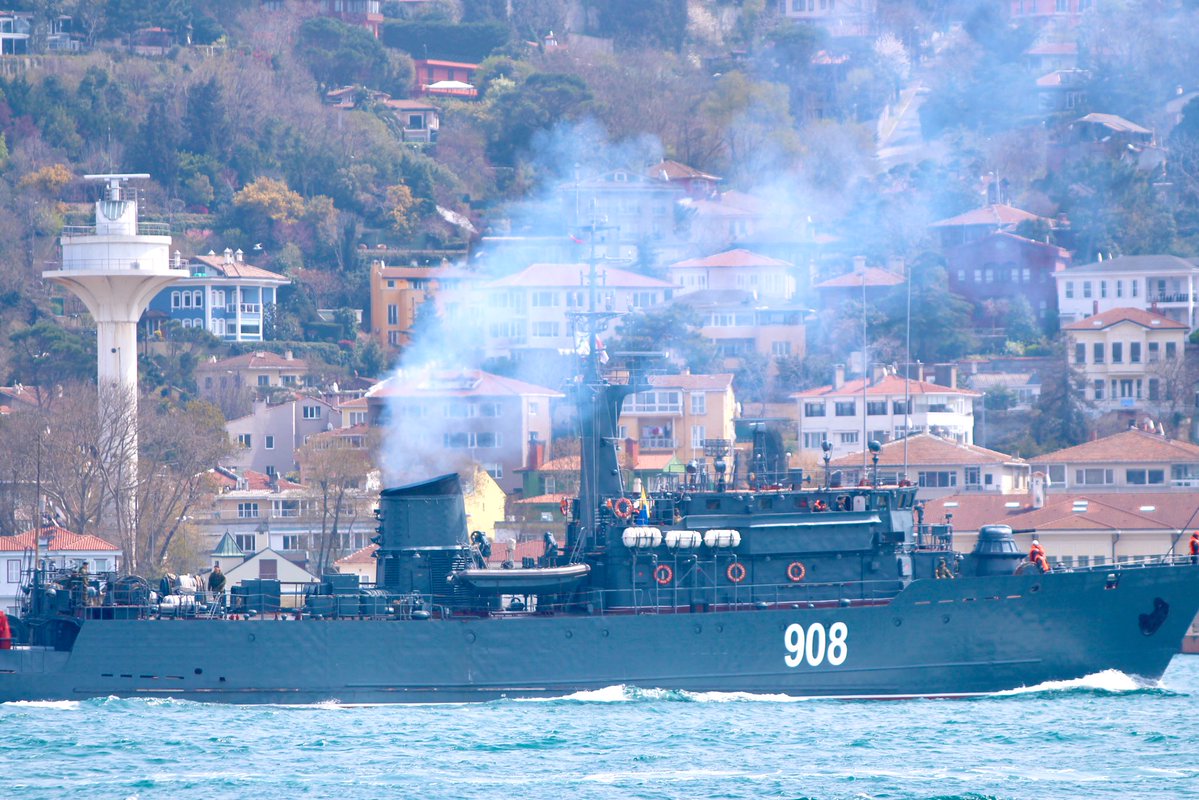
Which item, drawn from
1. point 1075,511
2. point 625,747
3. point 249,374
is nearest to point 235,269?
point 249,374

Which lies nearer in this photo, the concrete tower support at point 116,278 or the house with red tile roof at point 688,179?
the concrete tower support at point 116,278

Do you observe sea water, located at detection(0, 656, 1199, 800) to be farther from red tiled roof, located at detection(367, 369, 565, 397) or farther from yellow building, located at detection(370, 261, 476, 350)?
yellow building, located at detection(370, 261, 476, 350)

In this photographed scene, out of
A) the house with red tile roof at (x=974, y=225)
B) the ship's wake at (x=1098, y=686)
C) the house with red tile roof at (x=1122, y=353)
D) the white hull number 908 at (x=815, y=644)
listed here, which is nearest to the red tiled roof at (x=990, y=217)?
the house with red tile roof at (x=974, y=225)

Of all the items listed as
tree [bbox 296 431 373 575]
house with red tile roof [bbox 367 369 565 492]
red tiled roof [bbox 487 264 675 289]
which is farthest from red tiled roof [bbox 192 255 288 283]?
tree [bbox 296 431 373 575]

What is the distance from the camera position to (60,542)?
66.1 m

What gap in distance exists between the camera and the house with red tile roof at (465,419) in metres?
73.4

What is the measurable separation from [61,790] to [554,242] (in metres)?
61.6

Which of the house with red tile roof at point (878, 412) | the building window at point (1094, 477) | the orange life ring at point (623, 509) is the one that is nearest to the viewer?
the orange life ring at point (623, 509)

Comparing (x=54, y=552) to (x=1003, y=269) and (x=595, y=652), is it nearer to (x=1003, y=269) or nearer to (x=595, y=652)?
(x=595, y=652)

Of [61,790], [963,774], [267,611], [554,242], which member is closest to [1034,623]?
[963,774]

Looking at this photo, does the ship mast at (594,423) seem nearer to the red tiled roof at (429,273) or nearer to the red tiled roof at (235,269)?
the red tiled roof at (429,273)

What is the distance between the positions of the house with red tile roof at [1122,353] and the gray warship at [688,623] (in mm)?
47287

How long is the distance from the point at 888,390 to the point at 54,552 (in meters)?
32.7

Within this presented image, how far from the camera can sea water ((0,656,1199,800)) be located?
128 ft
